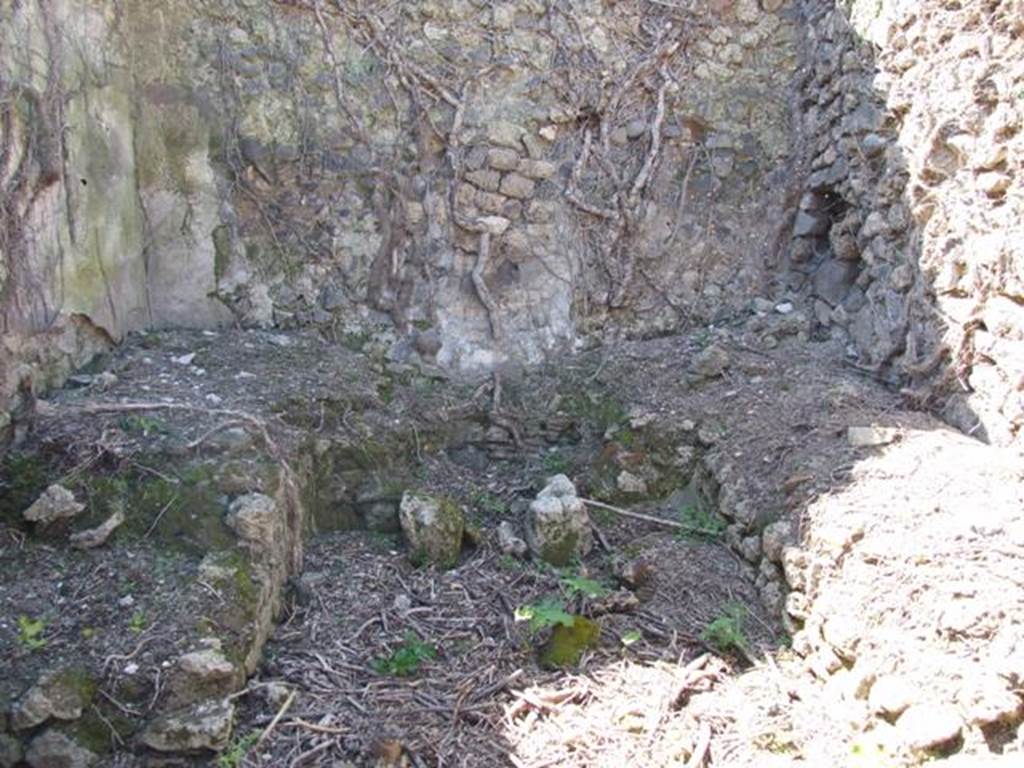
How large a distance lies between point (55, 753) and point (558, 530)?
70.8 inches

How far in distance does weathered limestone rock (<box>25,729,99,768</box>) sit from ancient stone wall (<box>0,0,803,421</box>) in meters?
1.89

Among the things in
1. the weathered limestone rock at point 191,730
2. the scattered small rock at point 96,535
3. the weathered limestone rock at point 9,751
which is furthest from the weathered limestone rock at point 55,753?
the scattered small rock at point 96,535

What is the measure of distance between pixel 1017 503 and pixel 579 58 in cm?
305

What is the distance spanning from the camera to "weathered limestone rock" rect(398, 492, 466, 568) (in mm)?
3279

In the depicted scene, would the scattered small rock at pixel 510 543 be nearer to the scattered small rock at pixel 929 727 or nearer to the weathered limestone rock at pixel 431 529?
the weathered limestone rock at pixel 431 529

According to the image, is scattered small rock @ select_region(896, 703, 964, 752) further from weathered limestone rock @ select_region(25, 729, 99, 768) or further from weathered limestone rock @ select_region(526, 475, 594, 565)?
weathered limestone rock @ select_region(25, 729, 99, 768)

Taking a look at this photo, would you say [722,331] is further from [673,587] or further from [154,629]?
[154,629]

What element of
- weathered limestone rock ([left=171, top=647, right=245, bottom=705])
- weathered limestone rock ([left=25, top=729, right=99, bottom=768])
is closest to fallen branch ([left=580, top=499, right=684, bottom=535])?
weathered limestone rock ([left=171, top=647, right=245, bottom=705])

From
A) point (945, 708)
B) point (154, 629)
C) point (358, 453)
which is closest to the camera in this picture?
point (945, 708)

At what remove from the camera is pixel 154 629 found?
251cm

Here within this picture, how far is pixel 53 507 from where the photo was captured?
108 inches

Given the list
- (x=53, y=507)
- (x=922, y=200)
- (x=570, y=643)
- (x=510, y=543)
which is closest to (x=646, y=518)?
(x=510, y=543)

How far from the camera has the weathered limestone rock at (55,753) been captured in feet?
7.26

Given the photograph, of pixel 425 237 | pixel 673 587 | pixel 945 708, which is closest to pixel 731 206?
pixel 425 237
